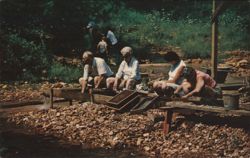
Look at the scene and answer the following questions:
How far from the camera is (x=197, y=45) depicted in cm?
2161

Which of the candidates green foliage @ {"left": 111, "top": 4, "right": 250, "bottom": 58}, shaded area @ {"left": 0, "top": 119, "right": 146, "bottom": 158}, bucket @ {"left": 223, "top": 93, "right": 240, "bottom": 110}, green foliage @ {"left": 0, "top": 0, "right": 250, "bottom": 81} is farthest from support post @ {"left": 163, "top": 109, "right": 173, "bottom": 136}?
green foliage @ {"left": 111, "top": 4, "right": 250, "bottom": 58}

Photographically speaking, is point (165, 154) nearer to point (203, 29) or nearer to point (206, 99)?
point (206, 99)

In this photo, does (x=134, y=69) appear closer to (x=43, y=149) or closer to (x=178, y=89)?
(x=178, y=89)

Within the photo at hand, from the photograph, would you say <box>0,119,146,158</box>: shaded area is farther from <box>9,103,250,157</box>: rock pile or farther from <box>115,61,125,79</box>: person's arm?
<box>115,61,125,79</box>: person's arm

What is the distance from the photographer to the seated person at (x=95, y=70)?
11031mm

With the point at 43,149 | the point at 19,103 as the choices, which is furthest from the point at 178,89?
the point at 19,103

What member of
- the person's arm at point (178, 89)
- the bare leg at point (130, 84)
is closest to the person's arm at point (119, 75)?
the bare leg at point (130, 84)

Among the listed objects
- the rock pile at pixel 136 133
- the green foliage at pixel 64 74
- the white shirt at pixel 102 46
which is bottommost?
the rock pile at pixel 136 133

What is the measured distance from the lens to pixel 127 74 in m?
10.9

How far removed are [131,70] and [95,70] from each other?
0.86 meters

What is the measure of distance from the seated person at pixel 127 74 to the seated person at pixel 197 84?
5.24 ft

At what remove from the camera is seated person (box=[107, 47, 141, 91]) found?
10.8m

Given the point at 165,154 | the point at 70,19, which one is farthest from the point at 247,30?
the point at 165,154

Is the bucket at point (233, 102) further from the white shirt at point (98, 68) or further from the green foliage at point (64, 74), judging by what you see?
the green foliage at point (64, 74)
